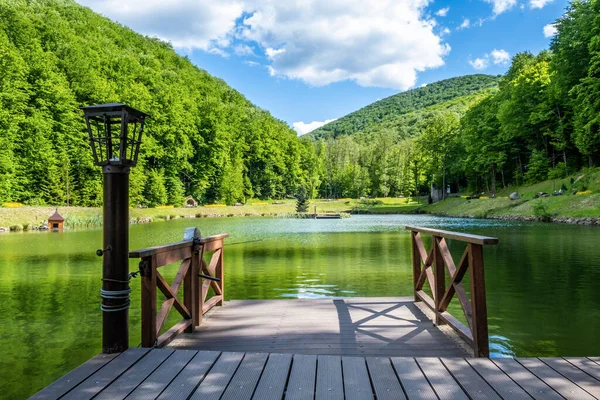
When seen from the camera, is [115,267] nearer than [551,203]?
Yes

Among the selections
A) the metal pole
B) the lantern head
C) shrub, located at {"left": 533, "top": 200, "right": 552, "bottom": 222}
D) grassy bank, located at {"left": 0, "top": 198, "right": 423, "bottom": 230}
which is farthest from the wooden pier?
shrub, located at {"left": 533, "top": 200, "right": 552, "bottom": 222}

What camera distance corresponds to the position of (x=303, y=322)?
17.7ft

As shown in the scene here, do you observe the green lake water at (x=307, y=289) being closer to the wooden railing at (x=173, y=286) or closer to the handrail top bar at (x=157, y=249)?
the wooden railing at (x=173, y=286)

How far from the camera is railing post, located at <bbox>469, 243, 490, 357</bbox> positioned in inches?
150

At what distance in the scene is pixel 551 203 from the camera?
30.7 metres

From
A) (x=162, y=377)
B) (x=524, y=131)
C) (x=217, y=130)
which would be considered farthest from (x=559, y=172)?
(x=217, y=130)

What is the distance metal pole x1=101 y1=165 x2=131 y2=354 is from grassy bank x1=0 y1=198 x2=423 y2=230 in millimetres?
28253

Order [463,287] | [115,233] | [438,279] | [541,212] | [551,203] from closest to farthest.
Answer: [115,233] < [463,287] < [438,279] < [541,212] < [551,203]

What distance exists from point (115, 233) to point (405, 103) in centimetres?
18850

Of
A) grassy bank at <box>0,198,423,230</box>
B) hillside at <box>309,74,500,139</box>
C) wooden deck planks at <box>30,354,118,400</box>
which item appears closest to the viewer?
wooden deck planks at <box>30,354,118,400</box>

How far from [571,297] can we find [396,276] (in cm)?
375

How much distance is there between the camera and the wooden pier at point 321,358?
2805mm

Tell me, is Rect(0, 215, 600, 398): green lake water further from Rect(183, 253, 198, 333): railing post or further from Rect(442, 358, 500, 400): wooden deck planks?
Rect(442, 358, 500, 400): wooden deck planks

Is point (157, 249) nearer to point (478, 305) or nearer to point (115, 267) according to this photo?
point (115, 267)
